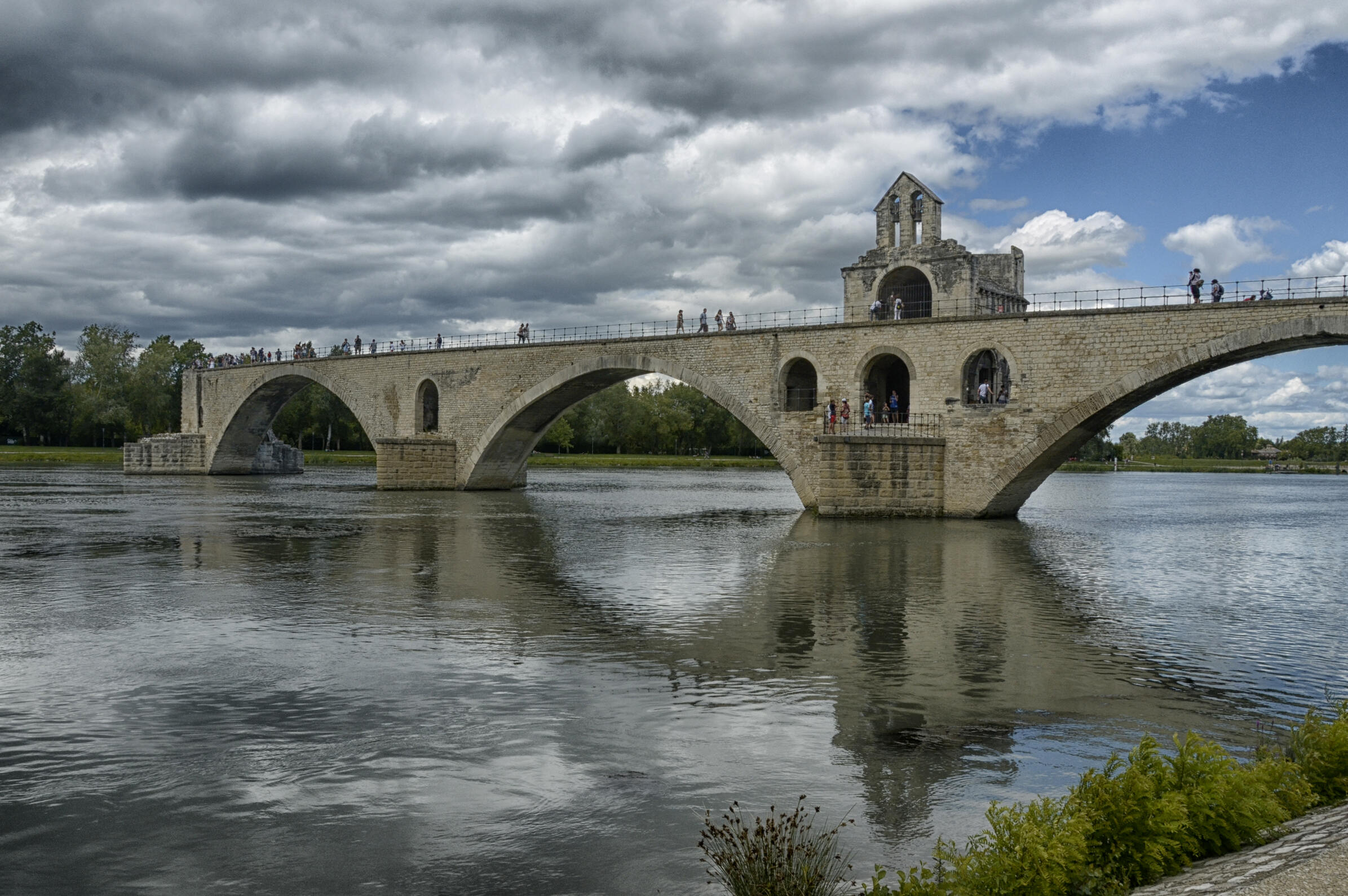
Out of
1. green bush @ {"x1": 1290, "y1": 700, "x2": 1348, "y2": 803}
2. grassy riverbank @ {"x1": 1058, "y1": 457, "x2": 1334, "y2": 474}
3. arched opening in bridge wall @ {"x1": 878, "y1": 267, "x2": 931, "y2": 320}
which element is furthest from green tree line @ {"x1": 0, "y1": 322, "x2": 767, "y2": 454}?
green bush @ {"x1": 1290, "y1": 700, "x2": 1348, "y2": 803}

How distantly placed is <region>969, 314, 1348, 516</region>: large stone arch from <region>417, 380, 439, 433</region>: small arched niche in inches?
1092

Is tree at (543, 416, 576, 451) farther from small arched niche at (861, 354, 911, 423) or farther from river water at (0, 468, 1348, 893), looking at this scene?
river water at (0, 468, 1348, 893)

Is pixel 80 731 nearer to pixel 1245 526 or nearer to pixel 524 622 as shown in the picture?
pixel 524 622

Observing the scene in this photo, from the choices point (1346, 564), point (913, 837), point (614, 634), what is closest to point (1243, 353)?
point (1346, 564)

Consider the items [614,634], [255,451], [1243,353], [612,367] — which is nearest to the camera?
[614,634]

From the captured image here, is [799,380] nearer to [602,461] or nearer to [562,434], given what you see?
[602,461]

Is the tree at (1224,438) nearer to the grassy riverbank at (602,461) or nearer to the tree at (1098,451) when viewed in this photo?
the tree at (1098,451)

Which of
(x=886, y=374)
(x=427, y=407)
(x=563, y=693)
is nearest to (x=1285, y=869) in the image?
(x=563, y=693)

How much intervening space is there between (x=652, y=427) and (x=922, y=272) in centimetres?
6152

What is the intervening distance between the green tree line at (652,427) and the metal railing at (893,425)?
59303mm

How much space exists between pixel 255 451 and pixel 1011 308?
4756cm

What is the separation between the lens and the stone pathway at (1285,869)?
169 inches

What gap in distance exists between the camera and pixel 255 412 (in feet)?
212

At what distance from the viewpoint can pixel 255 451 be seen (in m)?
67.1
